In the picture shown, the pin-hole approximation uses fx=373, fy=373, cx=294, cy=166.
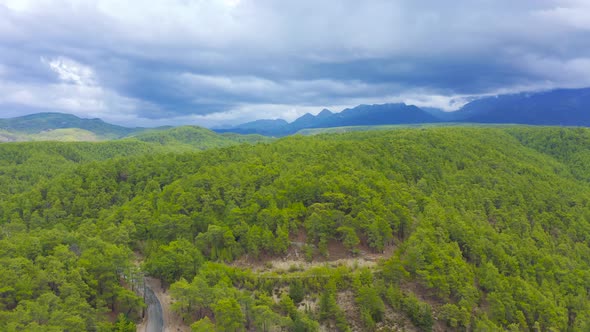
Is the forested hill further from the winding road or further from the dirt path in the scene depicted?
the winding road

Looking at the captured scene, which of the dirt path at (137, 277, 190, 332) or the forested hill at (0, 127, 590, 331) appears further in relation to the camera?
the dirt path at (137, 277, 190, 332)

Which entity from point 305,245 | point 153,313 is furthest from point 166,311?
point 305,245

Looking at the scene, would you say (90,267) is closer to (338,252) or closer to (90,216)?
(338,252)

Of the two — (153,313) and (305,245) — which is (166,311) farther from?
(305,245)

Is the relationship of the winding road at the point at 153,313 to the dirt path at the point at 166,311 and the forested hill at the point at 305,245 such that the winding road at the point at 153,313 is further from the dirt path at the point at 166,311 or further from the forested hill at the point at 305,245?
the forested hill at the point at 305,245

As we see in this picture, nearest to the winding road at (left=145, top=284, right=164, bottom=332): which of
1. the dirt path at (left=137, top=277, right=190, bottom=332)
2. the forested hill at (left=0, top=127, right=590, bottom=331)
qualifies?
the dirt path at (left=137, top=277, right=190, bottom=332)

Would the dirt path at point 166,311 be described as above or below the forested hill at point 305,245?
below

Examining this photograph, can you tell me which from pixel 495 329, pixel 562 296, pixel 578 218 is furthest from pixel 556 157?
pixel 495 329

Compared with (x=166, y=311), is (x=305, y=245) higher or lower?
higher

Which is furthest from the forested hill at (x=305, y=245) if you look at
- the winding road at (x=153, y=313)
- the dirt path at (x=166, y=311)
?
the winding road at (x=153, y=313)
